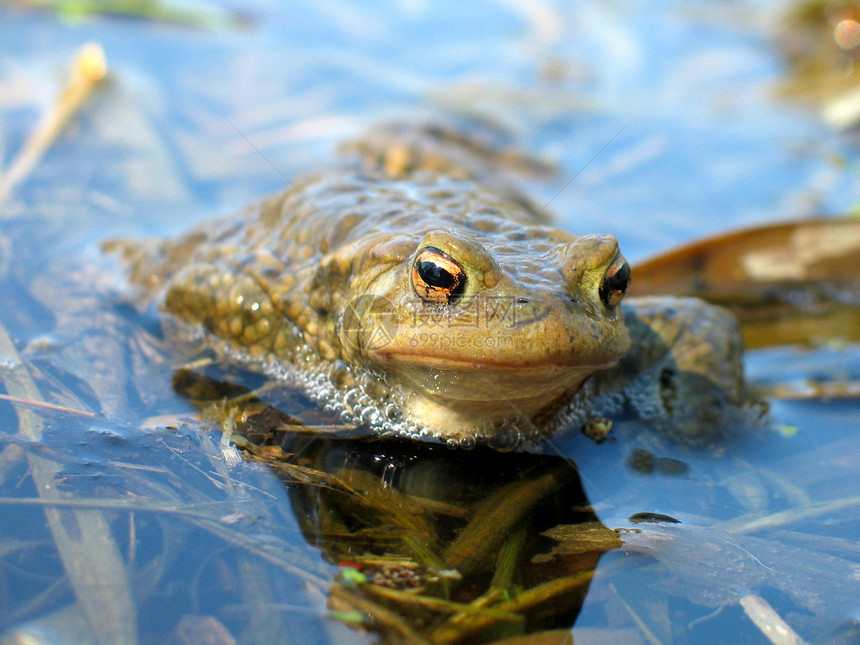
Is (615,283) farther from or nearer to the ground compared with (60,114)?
farther from the ground

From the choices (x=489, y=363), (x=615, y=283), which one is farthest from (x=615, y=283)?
(x=489, y=363)

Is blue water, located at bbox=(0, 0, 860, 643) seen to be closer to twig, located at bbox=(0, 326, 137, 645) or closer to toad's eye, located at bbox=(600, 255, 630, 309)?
twig, located at bbox=(0, 326, 137, 645)

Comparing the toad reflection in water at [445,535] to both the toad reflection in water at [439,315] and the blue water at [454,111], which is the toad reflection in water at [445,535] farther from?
the toad reflection in water at [439,315]

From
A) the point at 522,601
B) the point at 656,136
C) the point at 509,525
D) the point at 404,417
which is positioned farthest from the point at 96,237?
the point at 656,136

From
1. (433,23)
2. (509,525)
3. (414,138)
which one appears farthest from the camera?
(433,23)

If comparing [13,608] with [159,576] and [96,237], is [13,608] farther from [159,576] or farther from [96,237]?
[96,237]

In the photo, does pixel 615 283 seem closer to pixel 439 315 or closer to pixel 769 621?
pixel 439 315
